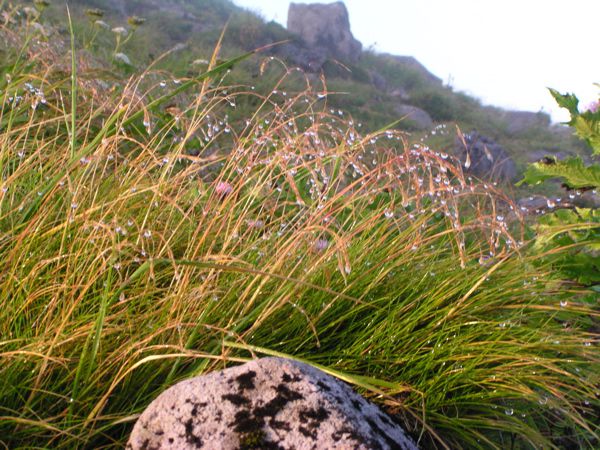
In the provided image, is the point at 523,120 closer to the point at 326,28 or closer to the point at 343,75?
the point at 343,75

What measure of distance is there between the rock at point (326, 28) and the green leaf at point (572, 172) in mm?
19320

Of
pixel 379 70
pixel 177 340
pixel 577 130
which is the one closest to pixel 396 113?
pixel 379 70

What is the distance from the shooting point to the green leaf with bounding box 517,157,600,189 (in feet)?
8.41

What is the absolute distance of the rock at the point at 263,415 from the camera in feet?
4.37

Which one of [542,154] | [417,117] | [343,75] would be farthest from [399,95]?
[542,154]

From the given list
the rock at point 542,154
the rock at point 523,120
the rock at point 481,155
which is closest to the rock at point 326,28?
the rock at point 523,120

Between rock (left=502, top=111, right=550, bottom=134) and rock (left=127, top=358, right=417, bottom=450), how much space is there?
16639 mm

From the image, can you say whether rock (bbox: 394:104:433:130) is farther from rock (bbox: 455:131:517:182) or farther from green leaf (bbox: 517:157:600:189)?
green leaf (bbox: 517:157:600:189)

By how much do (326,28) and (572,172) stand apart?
20.9 meters

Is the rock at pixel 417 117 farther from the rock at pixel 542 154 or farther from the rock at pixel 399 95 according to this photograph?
the rock at pixel 542 154

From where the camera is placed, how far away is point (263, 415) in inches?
54.1

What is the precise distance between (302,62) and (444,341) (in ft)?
53.9

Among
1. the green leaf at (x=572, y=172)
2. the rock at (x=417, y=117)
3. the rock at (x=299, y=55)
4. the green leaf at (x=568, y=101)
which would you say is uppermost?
the green leaf at (x=568, y=101)

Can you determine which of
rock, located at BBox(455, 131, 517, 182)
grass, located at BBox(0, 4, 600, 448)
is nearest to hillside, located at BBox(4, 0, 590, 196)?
rock, located at BBox(455, 131, 517, 182)
